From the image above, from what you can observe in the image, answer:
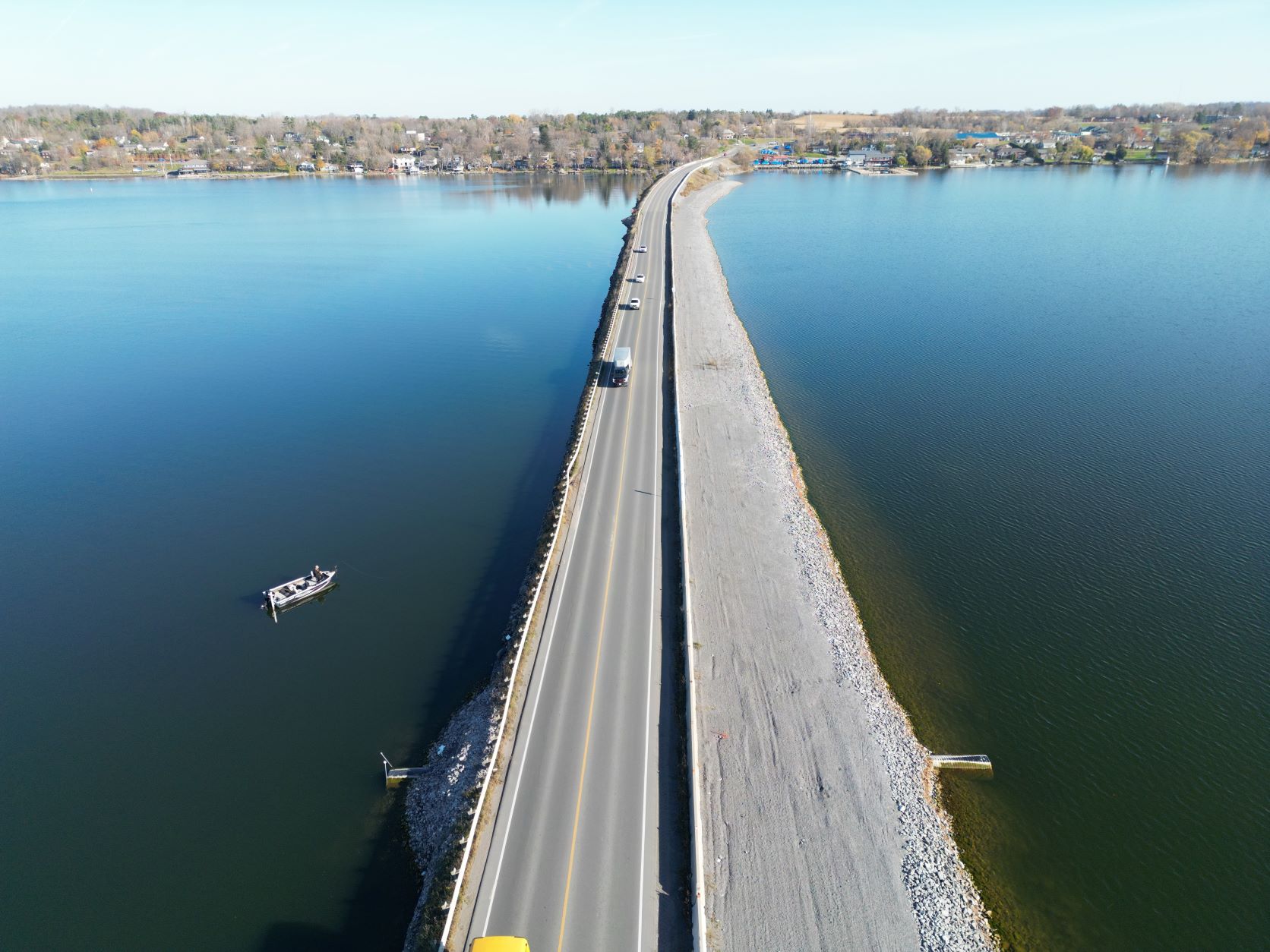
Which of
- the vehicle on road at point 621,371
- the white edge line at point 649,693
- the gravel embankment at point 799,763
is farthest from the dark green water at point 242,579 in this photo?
the gravel embankment at point 799,763

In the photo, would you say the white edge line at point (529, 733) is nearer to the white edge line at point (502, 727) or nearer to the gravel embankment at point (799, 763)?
the white edge line at point (502, 727)

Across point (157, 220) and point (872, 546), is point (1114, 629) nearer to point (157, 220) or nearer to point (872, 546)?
point (872, 546)

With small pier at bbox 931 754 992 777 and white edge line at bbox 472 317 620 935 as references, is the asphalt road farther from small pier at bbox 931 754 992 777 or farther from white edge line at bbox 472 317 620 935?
small pier at bbox 931 754 992 777

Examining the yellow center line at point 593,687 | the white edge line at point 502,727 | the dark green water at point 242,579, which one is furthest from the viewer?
the dark green water at point 242,579

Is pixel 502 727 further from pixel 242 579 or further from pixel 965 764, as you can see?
pixel 242 579

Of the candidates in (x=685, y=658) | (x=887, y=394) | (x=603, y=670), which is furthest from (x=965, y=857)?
(x=887, y=394)

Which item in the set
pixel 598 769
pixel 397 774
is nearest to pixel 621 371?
pixel 397 774
